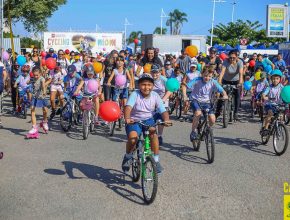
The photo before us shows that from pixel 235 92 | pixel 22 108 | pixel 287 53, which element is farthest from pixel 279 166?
pixel 287 53

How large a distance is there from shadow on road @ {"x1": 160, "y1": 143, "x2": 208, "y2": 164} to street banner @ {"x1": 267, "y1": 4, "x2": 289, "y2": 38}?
2381 cm

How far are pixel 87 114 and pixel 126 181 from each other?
3709 millimetres

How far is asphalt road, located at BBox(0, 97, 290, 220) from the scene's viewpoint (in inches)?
210

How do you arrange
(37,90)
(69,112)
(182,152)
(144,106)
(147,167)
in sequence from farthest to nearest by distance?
(69,112) → (37,90) → (182,152) → (144,106) → (147,167)

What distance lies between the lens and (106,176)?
690 cm

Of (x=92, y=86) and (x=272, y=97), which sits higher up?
(x=92, y=86)

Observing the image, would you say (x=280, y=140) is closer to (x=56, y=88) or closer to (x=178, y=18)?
(x=56, y=88)

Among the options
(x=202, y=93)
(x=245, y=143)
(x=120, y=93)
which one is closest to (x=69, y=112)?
(x=120, y=93)

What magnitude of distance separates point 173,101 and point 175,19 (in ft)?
302

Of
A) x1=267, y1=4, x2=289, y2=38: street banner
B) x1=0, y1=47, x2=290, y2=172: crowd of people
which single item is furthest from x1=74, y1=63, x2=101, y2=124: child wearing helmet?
x1=267, y1=4, x2=289, y2=38: street banner

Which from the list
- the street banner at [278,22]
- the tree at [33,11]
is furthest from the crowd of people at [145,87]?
Answer: the tree at [33,11]

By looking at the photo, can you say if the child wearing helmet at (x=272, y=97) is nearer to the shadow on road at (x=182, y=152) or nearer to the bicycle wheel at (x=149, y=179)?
the shadow on road at (x=182, y=152)

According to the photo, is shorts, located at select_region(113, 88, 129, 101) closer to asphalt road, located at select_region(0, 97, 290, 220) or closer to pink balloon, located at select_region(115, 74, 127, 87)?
pink balloon, located at select_region(115, 74, 127, 87)

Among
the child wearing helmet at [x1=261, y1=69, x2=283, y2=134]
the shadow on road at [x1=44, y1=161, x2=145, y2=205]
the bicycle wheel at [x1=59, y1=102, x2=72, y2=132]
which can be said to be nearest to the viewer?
the shadow on road at [x1=44, y1=161, x2=145, y2=205]
